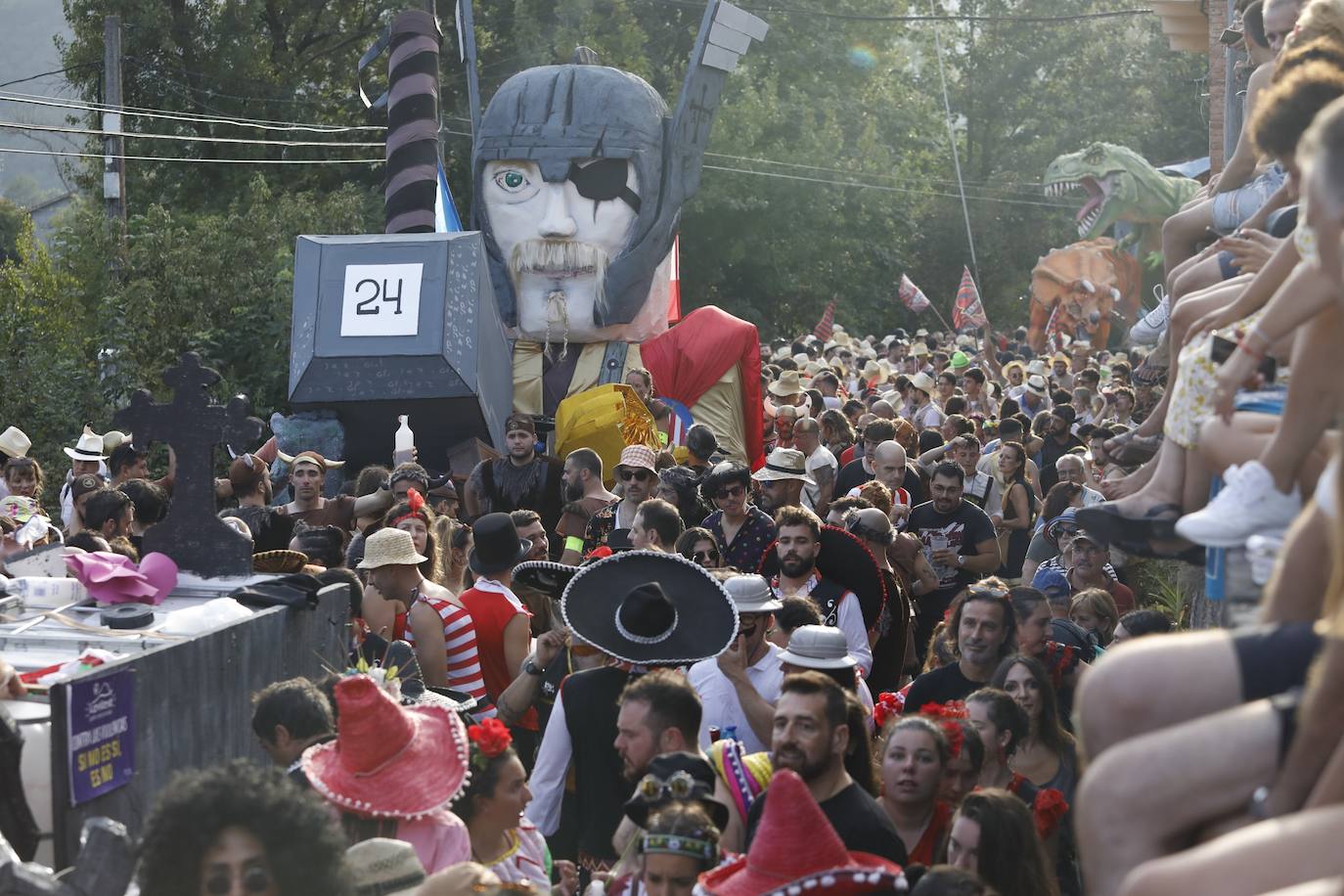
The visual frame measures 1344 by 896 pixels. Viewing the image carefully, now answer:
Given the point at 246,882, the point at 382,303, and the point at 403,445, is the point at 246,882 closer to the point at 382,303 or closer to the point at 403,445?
the point at 403,445

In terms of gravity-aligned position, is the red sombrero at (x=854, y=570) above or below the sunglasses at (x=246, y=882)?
below

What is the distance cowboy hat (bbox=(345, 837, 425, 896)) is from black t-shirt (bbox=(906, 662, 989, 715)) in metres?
2.54

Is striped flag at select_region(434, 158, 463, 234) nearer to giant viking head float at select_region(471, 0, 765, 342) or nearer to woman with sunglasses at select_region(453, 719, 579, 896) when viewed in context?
giant viking head float at select_region(471, 0, 765, 342)

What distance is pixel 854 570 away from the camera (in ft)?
23.9

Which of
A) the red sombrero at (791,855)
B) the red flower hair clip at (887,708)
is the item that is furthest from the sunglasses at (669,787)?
the red flower hair clip at (887,708)

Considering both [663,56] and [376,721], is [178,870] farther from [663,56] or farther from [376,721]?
[663,56]

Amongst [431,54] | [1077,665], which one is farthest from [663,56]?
[1077,665]

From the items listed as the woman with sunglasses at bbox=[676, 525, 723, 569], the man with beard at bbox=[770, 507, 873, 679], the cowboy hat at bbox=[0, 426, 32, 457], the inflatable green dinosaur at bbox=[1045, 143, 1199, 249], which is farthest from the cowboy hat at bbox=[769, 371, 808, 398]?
the inflatable green dinosaur at bbox=[1045, 143, 1199, 249]

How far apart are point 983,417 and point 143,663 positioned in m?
11.5

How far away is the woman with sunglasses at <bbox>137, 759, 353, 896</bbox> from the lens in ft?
11.5

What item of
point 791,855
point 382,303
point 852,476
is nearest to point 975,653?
point 791,855

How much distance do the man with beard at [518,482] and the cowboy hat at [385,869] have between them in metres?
5.94

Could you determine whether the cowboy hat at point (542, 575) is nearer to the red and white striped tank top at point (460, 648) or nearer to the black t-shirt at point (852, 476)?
the red and white striped tank top at point (460, 648)

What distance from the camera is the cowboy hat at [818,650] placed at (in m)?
5.51
